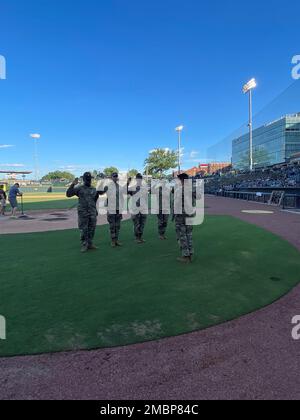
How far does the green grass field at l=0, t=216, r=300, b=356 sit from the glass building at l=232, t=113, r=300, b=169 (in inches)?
2305

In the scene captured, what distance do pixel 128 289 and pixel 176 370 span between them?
2190 millimetres

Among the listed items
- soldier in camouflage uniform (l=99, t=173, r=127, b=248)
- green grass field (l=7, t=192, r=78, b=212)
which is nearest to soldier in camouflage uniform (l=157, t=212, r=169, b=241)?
soldier in camouflage uniform (l=99, t=173, r=127, b=248)

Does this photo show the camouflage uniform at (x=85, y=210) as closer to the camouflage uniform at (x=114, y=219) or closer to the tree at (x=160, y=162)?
the camouflage uniform at (x=114, y=219)

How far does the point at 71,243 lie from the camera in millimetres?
8891

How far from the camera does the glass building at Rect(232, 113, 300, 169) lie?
224ft

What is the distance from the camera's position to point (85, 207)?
7.80 m

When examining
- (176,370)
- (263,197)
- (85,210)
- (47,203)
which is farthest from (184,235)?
(47,203)

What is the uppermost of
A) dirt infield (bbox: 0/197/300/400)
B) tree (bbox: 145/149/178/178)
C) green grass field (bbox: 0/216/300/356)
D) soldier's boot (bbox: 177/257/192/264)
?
tree (bbox: 145/149/178/178)

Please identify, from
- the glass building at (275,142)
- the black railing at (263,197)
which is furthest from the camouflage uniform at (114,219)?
the glass building at (275,142)

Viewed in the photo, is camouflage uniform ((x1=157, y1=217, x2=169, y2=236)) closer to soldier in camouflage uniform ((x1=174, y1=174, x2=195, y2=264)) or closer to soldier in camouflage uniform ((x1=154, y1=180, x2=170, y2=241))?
soldier in camouflage uniform ((x1=154, y1=180, x2=170, y2=241))

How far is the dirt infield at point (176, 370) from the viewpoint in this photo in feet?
8.68

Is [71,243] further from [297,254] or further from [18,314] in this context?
[297,254]

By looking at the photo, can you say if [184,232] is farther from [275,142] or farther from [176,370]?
[275,142]
